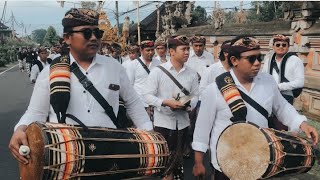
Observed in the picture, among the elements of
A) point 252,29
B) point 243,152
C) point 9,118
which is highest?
point 252,29

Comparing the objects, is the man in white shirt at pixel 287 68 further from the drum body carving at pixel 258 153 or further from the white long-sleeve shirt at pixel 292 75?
the drum body carving at pixel 258 153

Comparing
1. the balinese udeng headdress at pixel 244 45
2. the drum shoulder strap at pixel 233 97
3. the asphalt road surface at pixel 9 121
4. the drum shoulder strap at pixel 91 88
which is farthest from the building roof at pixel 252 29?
the drum shoulder strap at pixel 91 88

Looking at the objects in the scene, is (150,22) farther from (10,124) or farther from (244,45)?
(244,45)

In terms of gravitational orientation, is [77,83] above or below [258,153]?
above

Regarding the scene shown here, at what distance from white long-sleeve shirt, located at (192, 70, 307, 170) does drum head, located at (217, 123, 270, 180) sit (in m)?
0.24

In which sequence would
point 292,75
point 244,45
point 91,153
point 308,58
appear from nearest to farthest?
point 91,153
point 244,45
point 292,75
point 308,58

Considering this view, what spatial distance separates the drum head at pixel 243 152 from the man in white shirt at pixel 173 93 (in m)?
1.74

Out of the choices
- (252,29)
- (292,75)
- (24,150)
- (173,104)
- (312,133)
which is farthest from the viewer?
(252,29)

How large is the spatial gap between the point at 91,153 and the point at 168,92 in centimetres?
243

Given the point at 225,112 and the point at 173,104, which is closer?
the point at 225,112

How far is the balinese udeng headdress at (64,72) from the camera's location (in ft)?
8.34

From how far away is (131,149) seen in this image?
98.3 inches

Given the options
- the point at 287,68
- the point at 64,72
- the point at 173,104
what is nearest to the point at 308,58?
the point at 287,68

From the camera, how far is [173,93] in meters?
4.67
